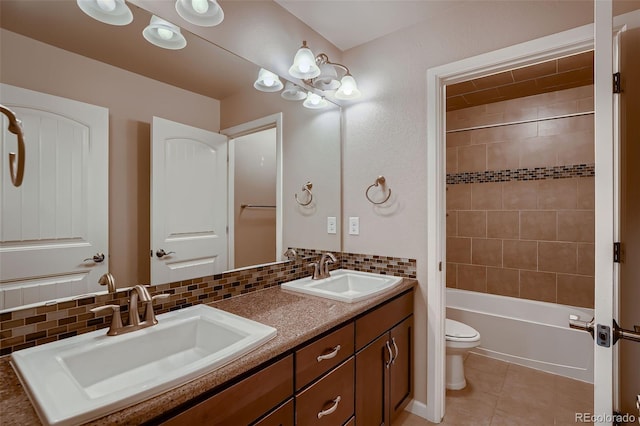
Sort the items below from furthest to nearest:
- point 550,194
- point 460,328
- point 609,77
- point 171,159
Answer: point 550,194
point 460,328
point 171,159
point 609,77

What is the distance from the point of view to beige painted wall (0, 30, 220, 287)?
93 centimetres

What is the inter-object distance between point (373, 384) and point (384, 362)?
13 cm

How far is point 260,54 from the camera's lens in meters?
1.68

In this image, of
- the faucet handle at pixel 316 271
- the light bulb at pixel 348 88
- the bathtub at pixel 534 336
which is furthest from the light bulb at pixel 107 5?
the bathtub at pixel 534 336

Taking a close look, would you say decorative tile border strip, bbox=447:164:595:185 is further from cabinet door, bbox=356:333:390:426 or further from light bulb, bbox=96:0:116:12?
light bulb, bbox=96:0:116:12

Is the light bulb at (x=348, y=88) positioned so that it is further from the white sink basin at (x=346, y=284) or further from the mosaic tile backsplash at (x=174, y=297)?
the white sink basin at (x=346, y=284)

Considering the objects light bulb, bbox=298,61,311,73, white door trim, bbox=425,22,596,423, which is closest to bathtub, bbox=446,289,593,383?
white door trim, bbox=425,22,596,423

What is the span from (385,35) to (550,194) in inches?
84.8

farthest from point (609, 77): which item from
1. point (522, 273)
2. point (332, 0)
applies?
point (522, 273)

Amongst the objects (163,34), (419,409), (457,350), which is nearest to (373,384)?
(419,409)

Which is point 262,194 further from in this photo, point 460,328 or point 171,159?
point 460,328

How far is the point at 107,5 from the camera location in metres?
1.10

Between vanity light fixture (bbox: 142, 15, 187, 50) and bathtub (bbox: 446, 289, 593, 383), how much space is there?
286 cm

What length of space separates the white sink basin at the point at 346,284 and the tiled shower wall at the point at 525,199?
5.88 feet
